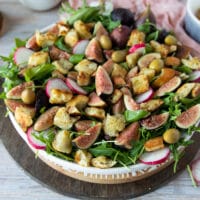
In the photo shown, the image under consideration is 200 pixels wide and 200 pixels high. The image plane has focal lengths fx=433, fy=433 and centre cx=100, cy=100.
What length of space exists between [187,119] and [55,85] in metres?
0.47

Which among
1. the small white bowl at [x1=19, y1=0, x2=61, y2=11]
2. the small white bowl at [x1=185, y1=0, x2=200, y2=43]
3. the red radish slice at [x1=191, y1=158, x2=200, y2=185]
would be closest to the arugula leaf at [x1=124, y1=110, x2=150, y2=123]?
the red radish slice at [x1=191, y1=158, x2=200, y2=185]

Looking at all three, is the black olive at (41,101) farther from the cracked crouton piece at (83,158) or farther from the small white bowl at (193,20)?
the small white bowl at (193,20)

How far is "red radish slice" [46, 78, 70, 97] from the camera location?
1505mm

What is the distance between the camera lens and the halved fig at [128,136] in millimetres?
1386

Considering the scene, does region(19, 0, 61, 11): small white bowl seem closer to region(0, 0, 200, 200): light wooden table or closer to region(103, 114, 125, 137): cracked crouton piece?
region(0, 0, 200, 200): light wooden table

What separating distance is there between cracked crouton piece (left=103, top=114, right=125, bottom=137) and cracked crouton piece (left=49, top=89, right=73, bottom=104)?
0.52ft

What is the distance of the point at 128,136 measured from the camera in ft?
4.57

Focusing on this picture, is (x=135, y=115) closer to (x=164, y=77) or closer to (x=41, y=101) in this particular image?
(x=164, y=77)

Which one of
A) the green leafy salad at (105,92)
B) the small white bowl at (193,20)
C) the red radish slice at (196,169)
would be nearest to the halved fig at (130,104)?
the green leafy salad at (105,92)

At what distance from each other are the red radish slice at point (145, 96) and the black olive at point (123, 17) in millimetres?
403

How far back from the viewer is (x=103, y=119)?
146 cm

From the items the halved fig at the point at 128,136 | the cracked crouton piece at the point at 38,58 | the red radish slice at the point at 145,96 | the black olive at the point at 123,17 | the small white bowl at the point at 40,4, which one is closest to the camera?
the halved fig at the point at 128,136

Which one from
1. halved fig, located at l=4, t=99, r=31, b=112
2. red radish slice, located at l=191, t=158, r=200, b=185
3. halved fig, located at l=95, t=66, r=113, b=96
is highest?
halved fig, located at l=95, t=66, r=113, b=96

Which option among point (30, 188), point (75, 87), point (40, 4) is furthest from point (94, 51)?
point (40, 4)
